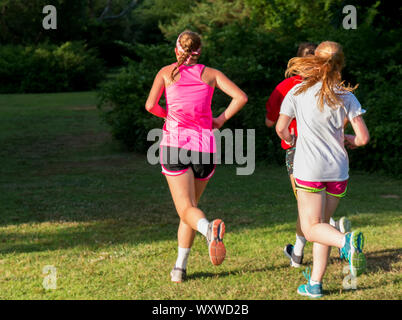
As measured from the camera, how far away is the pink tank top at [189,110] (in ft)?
15.7

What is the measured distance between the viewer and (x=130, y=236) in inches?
277

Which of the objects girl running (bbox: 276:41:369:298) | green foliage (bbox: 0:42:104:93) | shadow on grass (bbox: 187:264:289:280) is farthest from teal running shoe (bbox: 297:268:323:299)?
green foliage (bbox: 0:42:104:93)

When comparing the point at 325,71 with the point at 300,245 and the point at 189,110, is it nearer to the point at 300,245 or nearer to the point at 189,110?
the point at 189,110

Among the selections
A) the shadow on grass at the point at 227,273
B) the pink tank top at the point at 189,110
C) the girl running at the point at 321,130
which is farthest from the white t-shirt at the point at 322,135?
the shadow on grass at the point at 227,273

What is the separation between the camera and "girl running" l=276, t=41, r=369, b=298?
432cm

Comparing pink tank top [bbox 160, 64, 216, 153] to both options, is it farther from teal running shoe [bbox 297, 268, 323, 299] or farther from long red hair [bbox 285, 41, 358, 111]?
teal running shoe [bbox 297, 268, 323, 299]

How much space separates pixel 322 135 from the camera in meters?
4.37

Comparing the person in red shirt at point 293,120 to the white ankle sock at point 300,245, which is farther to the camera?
the white ankle sock at point 300,245

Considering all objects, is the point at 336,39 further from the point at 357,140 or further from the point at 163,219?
the point at 357,140

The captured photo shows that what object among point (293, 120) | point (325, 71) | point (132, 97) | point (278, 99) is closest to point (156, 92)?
point (278, 99)

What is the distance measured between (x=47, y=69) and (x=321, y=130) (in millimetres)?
32076

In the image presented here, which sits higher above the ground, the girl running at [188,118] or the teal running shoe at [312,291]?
the girl running at [188,118]

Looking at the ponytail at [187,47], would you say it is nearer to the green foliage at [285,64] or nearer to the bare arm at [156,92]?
the bare arm at [156,92]
